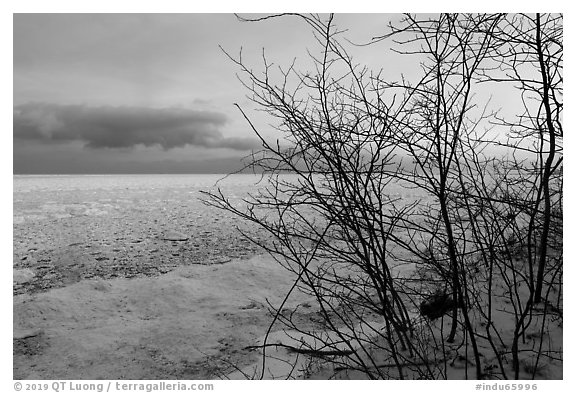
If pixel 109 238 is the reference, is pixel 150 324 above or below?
below

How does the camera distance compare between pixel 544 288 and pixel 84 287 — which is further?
pixel 84 287

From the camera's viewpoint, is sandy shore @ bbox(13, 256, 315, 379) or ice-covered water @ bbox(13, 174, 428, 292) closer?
sandy shore @ bbox(13, 256, 315, 379)

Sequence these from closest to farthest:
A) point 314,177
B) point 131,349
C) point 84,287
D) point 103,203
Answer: point 314,177, point 131,349, point 84,287, point 103,203

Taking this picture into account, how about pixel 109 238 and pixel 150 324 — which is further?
pixel 109 238

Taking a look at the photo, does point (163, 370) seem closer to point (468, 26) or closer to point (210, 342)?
point (210, 342)

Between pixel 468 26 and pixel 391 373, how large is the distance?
85.0 inches

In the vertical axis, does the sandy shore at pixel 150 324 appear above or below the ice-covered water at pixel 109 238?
below

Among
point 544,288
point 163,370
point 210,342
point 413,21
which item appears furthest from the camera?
point 210,342

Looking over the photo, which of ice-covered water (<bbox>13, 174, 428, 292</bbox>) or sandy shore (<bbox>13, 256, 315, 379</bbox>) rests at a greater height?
ice-covered water (<bbox>13, 174, 428, 292</bbox>)

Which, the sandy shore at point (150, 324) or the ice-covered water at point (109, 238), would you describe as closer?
the sandy shore at point (150, 324)
